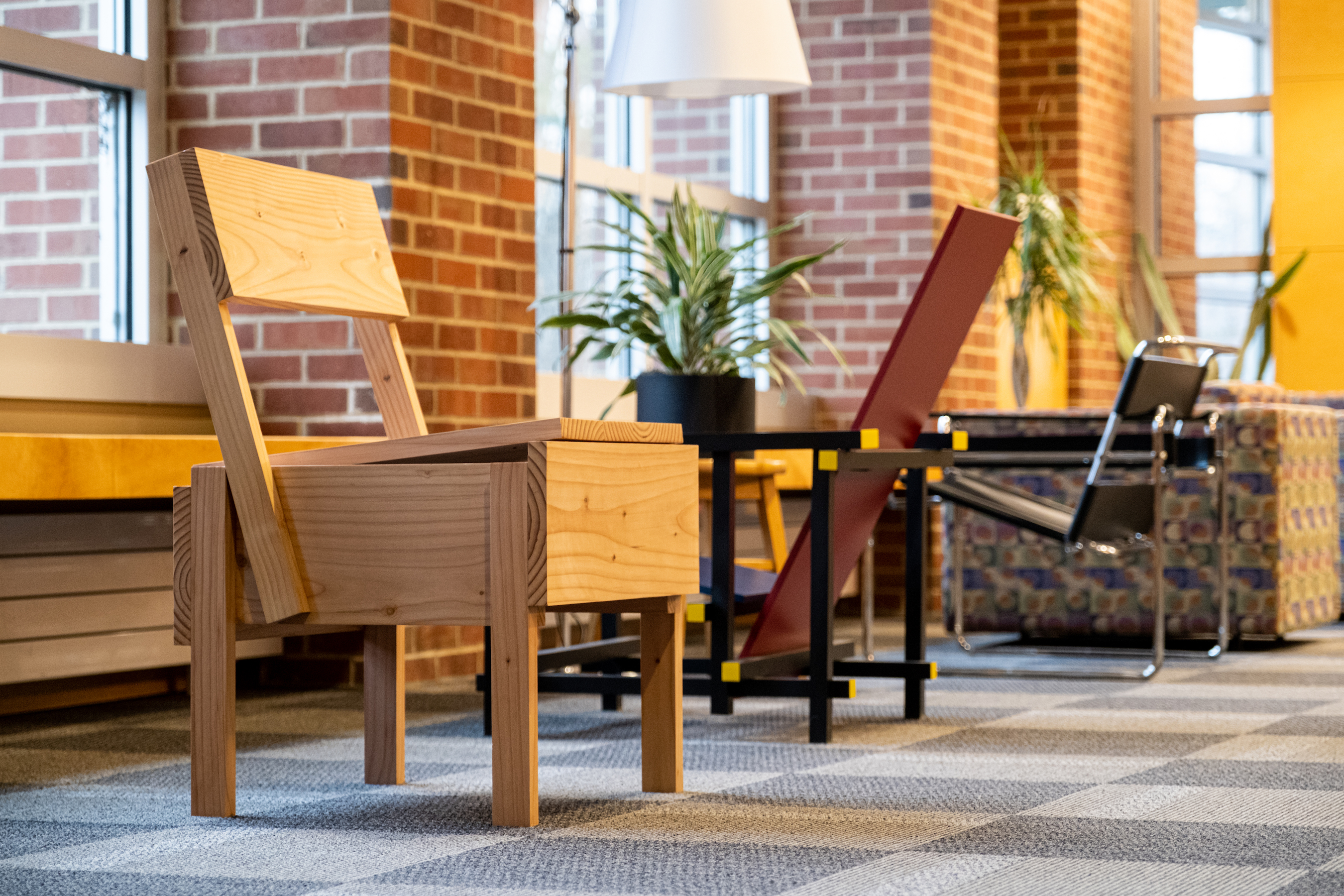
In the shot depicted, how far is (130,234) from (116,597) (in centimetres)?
93

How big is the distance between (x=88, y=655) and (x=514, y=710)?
1.75 m

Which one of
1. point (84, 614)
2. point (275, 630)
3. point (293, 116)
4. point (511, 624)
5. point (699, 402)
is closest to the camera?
point (511, 624)

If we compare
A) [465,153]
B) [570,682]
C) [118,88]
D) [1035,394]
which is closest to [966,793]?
[570,682]

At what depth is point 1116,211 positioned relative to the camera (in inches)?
341

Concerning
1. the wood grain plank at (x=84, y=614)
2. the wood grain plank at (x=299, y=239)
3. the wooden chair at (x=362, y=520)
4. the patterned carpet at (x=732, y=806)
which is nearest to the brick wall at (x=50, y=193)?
the wood grain plank at (x=84, y=614)

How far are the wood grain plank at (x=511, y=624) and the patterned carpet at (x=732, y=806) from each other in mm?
132

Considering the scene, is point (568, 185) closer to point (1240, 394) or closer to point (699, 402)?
point (699, 402)

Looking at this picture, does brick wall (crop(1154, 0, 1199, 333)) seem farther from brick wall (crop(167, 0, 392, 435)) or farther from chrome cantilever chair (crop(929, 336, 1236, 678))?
brick wall (crop(167, 0, 392, 435))

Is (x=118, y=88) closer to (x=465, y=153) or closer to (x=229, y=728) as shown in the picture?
(x=465, y=153)

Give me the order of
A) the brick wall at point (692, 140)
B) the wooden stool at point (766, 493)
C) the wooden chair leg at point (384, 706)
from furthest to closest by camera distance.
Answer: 1. the brick wall at point (692, 140)
2. the wooden stool at point (766, 493)
3. the wooden chair leg at point (384, 706)

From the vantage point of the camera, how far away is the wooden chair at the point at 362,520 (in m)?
2.28

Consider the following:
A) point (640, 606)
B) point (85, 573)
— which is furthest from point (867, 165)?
point (640, 606)

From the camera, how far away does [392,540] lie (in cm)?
233

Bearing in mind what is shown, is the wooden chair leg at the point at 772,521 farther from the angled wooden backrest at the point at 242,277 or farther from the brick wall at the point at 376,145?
the angled wooden backrest at the point at 242,277
